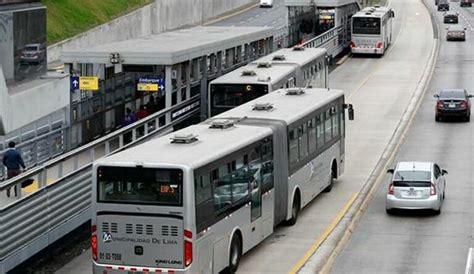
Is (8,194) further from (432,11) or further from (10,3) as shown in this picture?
(432,11)

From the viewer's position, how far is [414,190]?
1172 inches

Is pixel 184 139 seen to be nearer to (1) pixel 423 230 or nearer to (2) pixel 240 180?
(2) pixel 240 180

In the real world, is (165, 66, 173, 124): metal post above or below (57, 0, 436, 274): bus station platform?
above

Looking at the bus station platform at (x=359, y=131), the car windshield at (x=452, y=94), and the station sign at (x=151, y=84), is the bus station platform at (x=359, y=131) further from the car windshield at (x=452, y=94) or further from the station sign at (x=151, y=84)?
the station sign at (x=151, y=84)

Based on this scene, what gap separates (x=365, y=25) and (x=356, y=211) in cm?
4567

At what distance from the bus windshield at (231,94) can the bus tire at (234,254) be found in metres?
11.4

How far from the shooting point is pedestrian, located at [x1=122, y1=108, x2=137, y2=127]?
33969 millimetres

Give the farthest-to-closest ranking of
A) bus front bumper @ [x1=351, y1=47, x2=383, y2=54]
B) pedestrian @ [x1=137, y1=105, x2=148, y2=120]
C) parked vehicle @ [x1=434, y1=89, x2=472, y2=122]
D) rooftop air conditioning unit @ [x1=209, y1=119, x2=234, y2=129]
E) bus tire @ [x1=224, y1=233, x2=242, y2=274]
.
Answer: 1. bus front bumper @ [x1=351, y1=47, x2=383, y2=54]
2. parked vehicle @ [x1=434, y1=89, x2=472, y2=122]
3. pedestrian @ [x1=137, y1=105, x2=148, y2=120]
4. rooftop air conditioning unit @ [x1=209, y1=119, x2=234, y2=129]
5. bus tire @ [x1=224, y1=233, x2=242, y2=274]

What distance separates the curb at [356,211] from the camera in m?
24.5

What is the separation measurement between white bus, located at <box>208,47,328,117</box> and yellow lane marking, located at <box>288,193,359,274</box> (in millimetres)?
5012

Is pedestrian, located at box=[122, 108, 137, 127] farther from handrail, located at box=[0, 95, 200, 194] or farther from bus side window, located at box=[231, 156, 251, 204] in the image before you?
bus side window, located at box=[231, 156, 251, 204]

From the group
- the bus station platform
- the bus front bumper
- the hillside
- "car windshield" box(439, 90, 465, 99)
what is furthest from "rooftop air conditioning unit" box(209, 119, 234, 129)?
the bus front bumper

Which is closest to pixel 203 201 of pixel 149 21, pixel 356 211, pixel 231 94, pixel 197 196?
pixel 197 196

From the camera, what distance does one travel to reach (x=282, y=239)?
2702 centimetres
